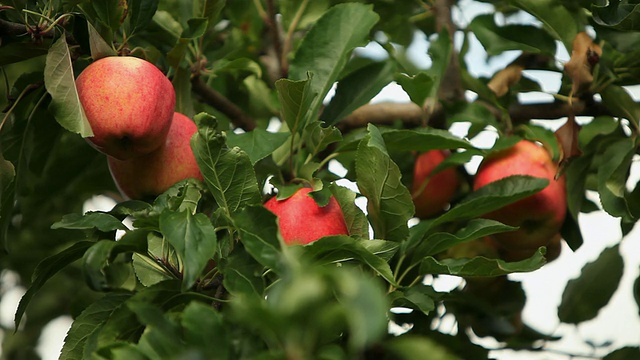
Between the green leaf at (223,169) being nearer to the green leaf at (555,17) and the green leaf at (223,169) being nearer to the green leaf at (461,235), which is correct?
the green leaf at (461,235)

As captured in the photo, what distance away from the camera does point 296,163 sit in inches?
53.7

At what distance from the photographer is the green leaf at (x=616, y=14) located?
136cm

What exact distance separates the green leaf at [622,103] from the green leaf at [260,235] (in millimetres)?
782

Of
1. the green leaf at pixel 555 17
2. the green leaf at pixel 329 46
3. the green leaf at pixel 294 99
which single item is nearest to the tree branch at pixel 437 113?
the green leaf at pixel 555 17

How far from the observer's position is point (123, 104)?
1176mm

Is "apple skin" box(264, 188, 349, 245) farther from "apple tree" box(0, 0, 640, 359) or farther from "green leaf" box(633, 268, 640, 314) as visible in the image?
"green leaf" box(633, 268, 640, 314)

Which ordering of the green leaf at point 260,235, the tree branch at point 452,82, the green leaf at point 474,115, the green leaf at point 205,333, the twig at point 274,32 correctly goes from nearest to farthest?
1. the green leaf at point 205,333
2. the green leaf at point 260,235
3. the green leaf at point 474,115
4. the tree branch at point 452,82
5. the twig at point 274,32

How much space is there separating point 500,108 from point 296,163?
1.46ft

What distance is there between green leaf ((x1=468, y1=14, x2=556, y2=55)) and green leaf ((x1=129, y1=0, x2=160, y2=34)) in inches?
23.9

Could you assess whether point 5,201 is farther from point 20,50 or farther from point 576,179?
point 576,179

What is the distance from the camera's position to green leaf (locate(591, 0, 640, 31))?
1.36 meters

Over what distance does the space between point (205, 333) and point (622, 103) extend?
94 cm

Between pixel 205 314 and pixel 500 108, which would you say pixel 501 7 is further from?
pixel 205 314

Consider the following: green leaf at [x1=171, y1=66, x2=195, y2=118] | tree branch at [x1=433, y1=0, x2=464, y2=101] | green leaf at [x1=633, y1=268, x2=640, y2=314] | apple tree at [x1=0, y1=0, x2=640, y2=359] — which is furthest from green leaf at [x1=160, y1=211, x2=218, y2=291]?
green leaf at [x1=633, y1=268, x2=640, y2=314]
